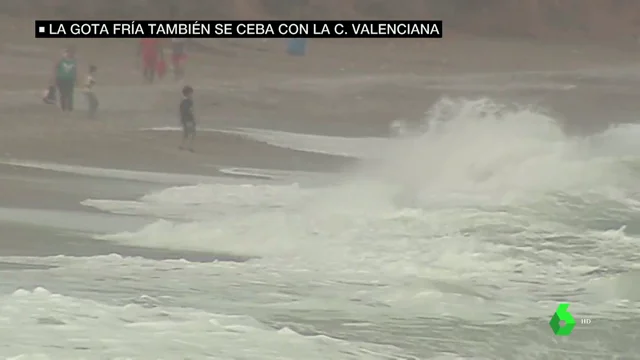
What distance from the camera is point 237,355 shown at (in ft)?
8.51

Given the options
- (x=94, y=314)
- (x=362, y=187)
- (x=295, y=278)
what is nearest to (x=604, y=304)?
(x=295, y=278)

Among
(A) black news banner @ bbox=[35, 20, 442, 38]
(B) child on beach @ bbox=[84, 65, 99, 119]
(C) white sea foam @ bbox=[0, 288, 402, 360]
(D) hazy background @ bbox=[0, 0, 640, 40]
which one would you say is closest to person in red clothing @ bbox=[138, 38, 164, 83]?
(A) black news banner @ bbox=[35, 20, 442, 38]

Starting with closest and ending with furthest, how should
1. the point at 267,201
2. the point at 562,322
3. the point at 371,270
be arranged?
the point at 562,322
the point at 371,270
the point at 267,201

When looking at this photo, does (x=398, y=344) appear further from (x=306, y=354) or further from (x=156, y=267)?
(x=156, y=267)

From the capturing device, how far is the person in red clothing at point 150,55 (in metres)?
7.06

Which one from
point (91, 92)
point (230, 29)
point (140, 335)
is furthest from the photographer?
point (230, 29)

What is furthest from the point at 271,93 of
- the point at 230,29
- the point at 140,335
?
the point at 140,335

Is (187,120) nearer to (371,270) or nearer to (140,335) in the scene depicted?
(371,270)

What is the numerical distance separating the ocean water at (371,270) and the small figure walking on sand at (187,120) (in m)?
0.74

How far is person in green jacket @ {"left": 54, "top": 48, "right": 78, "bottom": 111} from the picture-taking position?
694 cm

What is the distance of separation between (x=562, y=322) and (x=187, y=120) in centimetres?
437

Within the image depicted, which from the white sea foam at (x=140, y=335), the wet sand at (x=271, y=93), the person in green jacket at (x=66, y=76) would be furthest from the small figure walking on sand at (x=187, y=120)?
the white sea foam at (x=140, y=335)

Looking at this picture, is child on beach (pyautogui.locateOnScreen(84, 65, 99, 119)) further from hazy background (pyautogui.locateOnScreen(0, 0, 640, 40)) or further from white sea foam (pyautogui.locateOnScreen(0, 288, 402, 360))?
white sea foam (pyautogui.locateOnScreen(0, 288, 402, 360))

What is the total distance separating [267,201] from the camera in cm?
509
